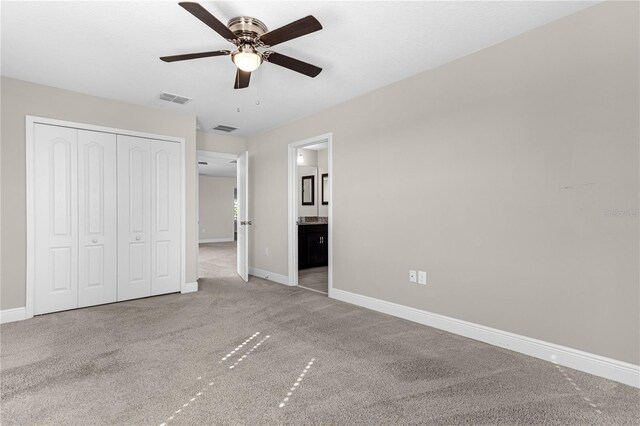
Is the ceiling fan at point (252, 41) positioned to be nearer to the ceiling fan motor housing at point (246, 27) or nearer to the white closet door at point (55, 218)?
the ceiling fan motor housing at point (246, 27)

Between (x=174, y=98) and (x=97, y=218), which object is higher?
(x=174, y=98)

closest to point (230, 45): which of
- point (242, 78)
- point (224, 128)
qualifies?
point (242, 78)

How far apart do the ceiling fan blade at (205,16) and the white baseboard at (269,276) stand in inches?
141

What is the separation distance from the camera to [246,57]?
222cm

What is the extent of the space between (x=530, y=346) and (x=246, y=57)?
299 cm

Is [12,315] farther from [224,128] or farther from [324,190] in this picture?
[324,190]

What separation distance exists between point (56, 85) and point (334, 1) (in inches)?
131

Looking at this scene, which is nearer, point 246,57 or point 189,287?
point 246,57

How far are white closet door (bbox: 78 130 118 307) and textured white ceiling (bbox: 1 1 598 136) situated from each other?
0.66 m

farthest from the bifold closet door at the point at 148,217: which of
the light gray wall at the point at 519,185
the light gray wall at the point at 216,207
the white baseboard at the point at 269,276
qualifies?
the light gray wall at the point at 216,207

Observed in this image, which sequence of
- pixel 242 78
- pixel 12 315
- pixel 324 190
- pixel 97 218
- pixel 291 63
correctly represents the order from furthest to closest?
1. pixel 324 190
2. pixel 97 218
3. pixel 12 315
4. pixel 242 78
5. pixel 291 63

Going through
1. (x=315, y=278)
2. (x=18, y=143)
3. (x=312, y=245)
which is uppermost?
(x=18, y=143)

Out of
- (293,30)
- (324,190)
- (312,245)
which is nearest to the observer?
(293,30)

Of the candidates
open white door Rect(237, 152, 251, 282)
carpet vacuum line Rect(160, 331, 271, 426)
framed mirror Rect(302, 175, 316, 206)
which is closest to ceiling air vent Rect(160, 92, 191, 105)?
open white door Rect(237, 152, 251, 282)
